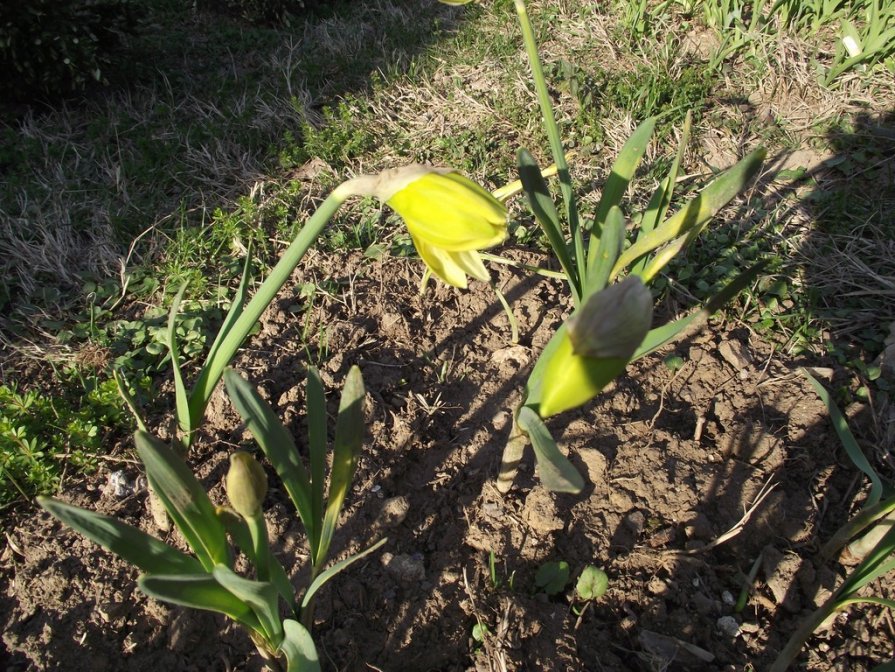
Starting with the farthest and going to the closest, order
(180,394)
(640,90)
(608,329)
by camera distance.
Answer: (640,90) → (180,394) → (608,329)

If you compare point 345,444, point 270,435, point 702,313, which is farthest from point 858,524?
point 270,435

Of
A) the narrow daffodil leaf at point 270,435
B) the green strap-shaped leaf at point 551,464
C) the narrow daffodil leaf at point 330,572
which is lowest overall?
A: the narrow daffodil leaf at point 330,572

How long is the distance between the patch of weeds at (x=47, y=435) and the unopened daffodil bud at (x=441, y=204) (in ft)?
3.74

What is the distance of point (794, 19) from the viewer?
3238 millimetres

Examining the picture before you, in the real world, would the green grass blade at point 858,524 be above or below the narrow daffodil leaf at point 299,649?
below

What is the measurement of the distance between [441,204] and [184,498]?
2.07 feet

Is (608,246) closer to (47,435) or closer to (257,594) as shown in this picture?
(257,594)

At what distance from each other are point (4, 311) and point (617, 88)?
262 cm

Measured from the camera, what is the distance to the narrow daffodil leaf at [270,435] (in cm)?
118

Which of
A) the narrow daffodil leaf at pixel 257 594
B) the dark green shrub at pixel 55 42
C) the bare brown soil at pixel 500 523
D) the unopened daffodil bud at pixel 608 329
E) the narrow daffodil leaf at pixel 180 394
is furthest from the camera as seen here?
the dark green shrub at pixel 55 42

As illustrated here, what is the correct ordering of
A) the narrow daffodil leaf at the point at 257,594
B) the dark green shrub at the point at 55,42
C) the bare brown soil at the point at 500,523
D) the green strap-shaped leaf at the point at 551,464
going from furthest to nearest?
the dark green shrub at the point at 55,42 → the bare brown soil at the point at 500,523 → the green strap-shaped leaf at the point at 551,464 → the narrow daffodil leaf at the point at 257,594

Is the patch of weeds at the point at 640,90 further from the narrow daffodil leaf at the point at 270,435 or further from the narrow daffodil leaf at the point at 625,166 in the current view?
the narrow daffodil leaf at the point at 270,435

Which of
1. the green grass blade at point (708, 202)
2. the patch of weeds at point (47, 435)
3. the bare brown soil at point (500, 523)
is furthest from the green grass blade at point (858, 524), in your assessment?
the patch of weeds at point (47, 435)

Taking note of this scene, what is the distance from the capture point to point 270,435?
1188 millimetres
